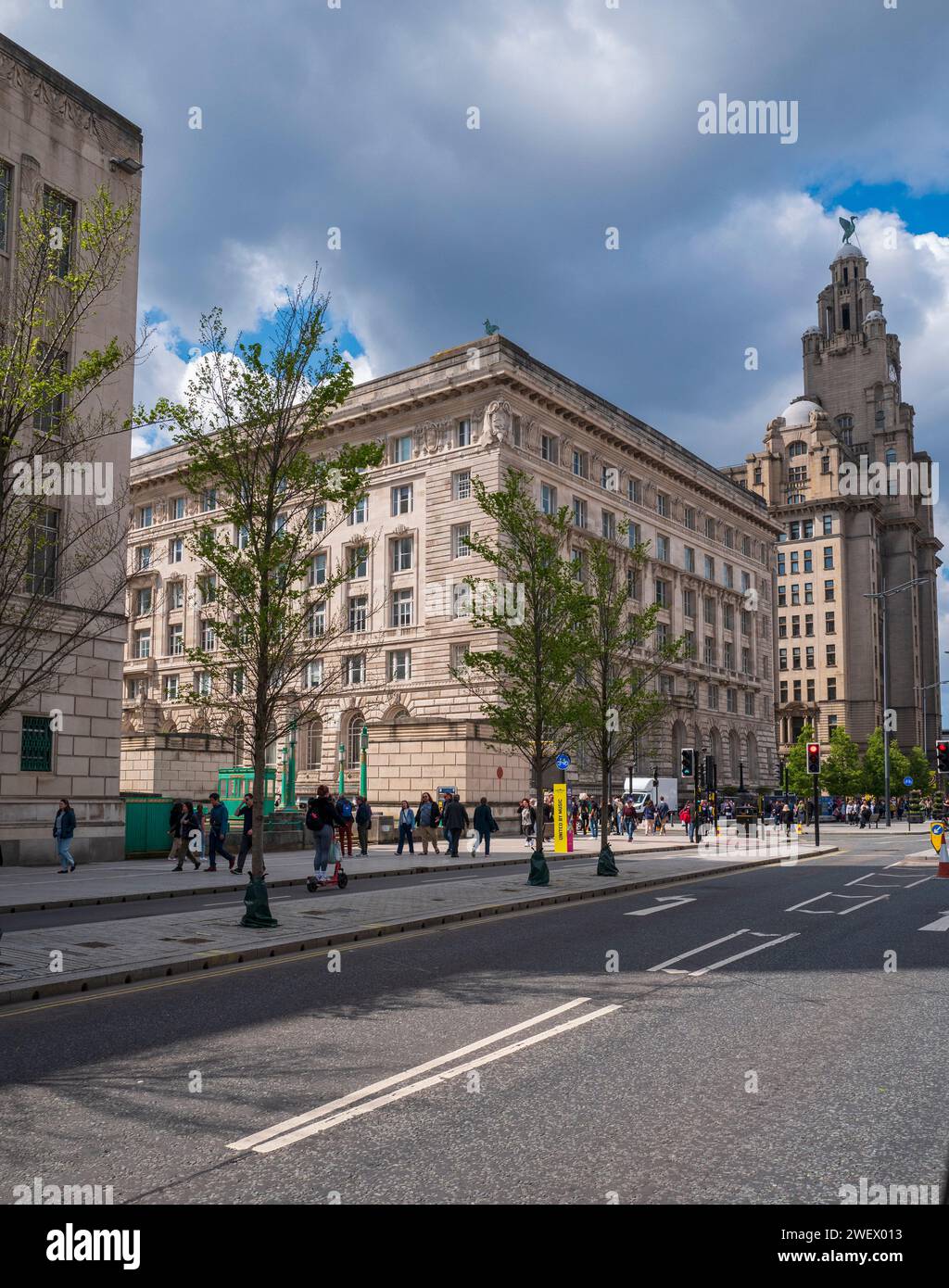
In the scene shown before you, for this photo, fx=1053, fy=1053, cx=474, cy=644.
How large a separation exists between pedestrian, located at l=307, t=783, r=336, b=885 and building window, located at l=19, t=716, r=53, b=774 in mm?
Result: 10165

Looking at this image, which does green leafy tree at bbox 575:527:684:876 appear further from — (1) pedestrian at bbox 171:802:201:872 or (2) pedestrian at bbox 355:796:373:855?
(1) pedestrian at bbox 171:802:201:872

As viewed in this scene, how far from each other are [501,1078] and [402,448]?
55.5 metres

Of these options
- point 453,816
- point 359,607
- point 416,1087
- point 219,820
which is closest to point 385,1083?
point 416,1087

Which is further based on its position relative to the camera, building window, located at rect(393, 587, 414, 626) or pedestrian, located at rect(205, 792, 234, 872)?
building window, located at rect(393, 587, 414, 626)

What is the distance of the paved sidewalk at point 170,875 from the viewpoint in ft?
62.0

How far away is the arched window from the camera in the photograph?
195 feet

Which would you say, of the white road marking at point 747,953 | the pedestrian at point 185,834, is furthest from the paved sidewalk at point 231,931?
the pedestrian at point 185,834

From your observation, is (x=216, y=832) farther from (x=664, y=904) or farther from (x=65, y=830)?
(x=664, y=904)

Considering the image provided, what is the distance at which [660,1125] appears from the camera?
18.6ft

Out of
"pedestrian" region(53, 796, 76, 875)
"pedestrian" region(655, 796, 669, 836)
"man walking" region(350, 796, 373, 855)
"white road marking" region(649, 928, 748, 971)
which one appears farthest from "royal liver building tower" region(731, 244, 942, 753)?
"white road marking" region(649, 928, 748, 971)

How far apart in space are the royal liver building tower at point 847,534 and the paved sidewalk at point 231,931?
9454 centimetres

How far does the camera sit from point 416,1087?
6535 millimetres

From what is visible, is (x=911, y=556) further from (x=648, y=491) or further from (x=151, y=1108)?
(x=151, y=1108)
